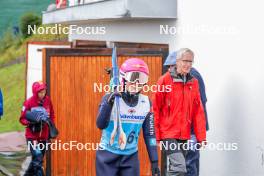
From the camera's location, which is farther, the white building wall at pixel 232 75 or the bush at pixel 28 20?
the bush at pixel 28 20

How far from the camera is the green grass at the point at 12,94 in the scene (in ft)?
74.7

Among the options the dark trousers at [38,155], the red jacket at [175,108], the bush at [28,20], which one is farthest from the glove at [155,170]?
the bush at [28,20]

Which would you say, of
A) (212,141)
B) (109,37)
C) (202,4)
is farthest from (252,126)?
(109,37)

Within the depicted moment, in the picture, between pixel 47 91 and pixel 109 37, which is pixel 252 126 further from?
pixel 109 37

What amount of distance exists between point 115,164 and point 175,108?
160cm

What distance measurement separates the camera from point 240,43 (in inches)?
392

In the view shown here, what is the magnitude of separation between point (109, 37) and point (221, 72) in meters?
5.12

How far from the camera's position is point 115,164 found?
24.7ft

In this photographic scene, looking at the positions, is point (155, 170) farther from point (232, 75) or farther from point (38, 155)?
point (38, 155)

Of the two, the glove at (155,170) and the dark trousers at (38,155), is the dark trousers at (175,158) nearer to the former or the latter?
the glove at (155,170)

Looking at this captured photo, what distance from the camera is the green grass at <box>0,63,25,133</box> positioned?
2277 cm

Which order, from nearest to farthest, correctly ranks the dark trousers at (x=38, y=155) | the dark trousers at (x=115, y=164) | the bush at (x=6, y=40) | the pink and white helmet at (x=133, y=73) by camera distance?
the pink and white helmet at (x=133, y=73)
the dark trousers at (x=115, y=164)
the dark trousers at (x=38, y=155)
the bush at (x=6, y=40)

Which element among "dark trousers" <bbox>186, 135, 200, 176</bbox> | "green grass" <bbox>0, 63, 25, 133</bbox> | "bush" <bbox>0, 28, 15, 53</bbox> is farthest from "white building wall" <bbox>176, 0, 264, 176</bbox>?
"bush" <bbox>0, 28, 15, 53</bbox>

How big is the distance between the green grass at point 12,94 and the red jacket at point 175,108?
41.9 feet
